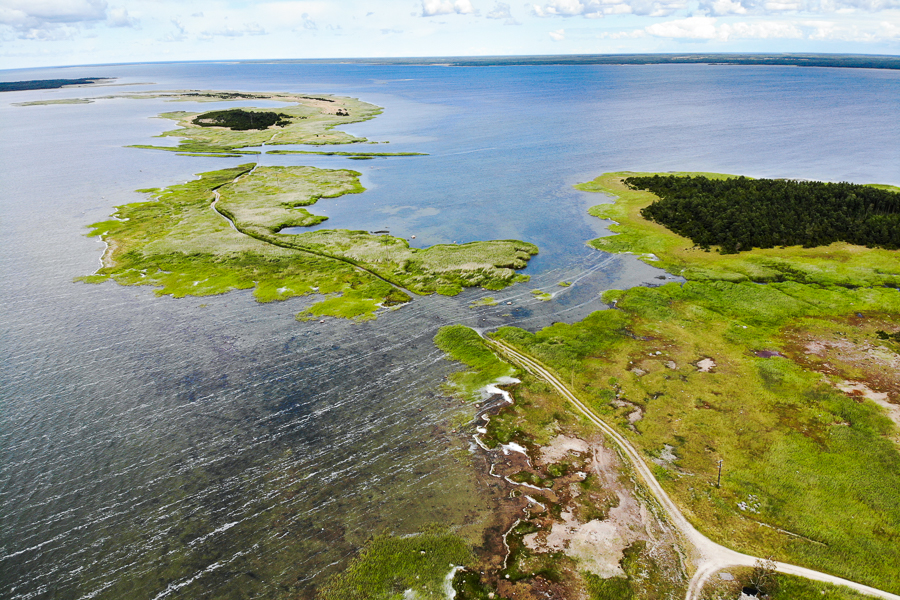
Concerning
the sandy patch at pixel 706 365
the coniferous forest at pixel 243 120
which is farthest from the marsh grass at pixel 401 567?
the coniferous forest at pixel 243 120

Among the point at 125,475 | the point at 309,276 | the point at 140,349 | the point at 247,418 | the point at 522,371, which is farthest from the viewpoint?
the point at 309,276

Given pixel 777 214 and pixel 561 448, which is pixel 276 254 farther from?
pixel 777 214

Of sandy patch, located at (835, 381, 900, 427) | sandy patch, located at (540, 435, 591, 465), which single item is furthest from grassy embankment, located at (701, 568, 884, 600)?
sandy patch, located at (835, 381, 900, 427)

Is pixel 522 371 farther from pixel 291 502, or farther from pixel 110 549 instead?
pixel 110 549

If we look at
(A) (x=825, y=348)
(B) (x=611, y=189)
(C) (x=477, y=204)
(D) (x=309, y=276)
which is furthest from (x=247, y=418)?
(B) (x=611, y=189)

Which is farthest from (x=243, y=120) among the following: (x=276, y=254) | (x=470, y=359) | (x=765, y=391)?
(x=765, y=391)

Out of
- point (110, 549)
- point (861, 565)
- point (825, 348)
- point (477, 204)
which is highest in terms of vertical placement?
point (477, 204)

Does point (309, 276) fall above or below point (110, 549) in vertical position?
above
